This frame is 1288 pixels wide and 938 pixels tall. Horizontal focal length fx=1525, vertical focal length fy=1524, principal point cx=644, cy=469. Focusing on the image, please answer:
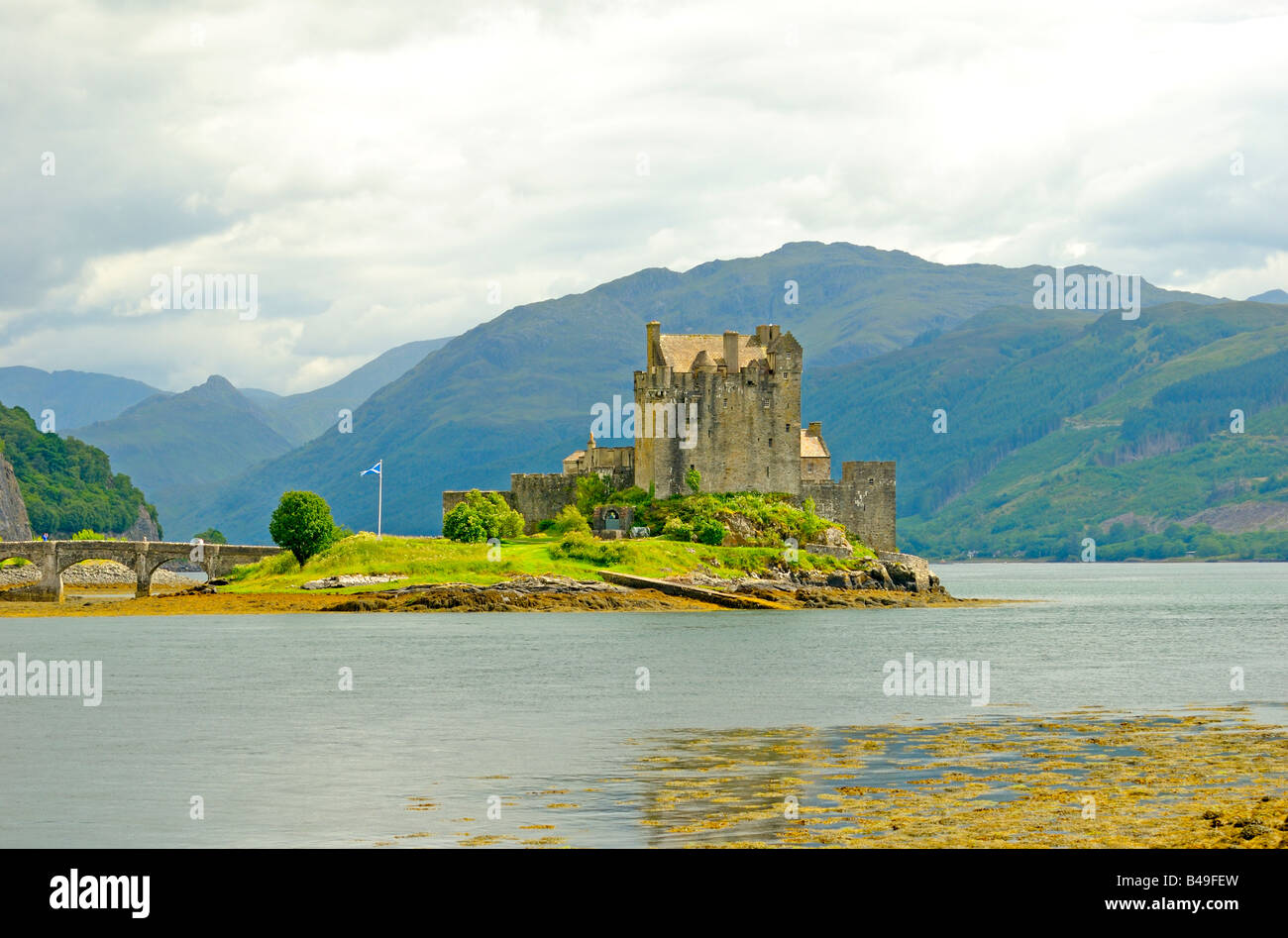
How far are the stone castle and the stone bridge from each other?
114ft

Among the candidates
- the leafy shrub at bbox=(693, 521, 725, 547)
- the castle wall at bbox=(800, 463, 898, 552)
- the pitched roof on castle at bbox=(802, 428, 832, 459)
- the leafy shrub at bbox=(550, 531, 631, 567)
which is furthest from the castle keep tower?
the leafy shrub at bbox=(550, 531, 631, 567)

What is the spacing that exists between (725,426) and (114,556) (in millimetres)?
52585

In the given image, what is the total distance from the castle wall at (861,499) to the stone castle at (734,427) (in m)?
0.08

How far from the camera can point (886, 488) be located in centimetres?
11938

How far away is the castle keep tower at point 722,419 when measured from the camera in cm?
11419

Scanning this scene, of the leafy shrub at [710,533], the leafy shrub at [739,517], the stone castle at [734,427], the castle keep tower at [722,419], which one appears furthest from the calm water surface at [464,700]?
the castle keep tower at [722,419]

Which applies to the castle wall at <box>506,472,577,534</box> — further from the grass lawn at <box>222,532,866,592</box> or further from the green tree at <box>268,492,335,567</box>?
the green tree at <box>268,492,335,567</box>

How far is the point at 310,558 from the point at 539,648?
150ft

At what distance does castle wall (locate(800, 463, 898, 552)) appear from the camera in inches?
4663

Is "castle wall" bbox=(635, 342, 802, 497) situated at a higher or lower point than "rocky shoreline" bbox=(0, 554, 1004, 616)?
higher

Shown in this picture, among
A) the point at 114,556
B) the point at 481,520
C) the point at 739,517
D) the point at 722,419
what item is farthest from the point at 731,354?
the point at 114,556

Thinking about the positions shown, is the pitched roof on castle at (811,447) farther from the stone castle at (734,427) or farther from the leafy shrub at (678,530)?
the leafy shrub at (678,530)

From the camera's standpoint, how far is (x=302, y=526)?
379 feet

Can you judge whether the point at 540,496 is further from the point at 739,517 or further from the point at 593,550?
the point at 739,517
